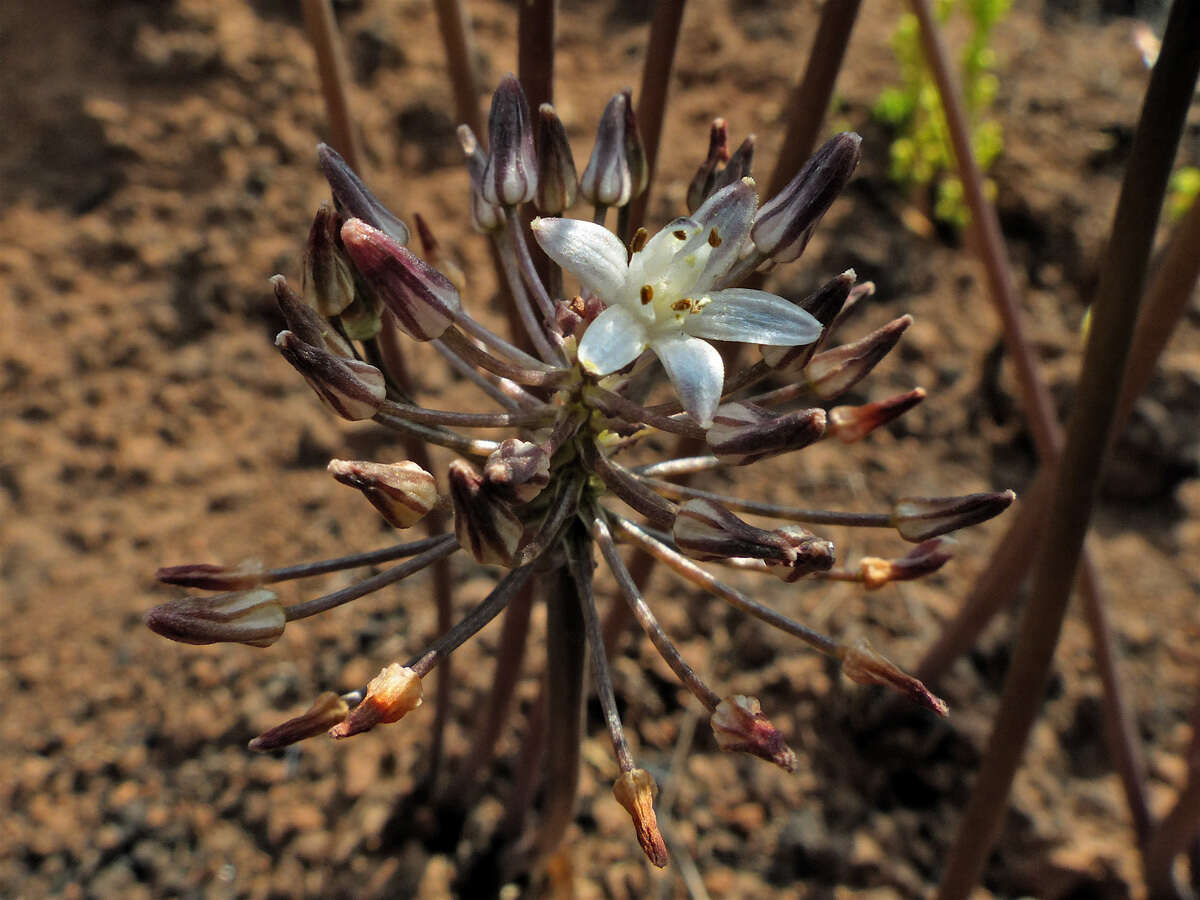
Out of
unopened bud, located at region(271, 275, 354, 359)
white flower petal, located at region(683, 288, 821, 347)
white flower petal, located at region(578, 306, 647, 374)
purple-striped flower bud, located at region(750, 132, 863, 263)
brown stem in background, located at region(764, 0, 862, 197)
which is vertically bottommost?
unopened bud, located at region(271, 275, 354, 359)

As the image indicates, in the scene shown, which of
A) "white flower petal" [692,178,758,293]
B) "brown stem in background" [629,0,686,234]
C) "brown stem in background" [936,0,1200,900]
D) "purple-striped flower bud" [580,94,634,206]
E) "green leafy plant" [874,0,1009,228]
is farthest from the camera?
"green leafy plant" [874,0,1009,228]

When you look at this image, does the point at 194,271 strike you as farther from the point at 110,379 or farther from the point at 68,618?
the point at 68,618

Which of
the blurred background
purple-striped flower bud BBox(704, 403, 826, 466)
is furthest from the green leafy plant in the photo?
purple-striped flower bud BBox(704, 403, 826, 466)

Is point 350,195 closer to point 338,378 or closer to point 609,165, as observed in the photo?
point 338,378

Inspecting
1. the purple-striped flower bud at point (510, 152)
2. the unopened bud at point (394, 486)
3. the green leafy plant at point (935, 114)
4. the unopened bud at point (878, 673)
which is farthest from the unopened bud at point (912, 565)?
the green leafy plant at point (935, 114)

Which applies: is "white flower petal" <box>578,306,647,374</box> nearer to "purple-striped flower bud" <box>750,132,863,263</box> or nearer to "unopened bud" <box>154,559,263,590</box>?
"purple-striped flower bud" <box>750,132,863,263</box>

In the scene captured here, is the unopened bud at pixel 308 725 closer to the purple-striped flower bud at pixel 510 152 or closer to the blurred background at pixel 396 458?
the purple-striped flower bud at pixel 510 152

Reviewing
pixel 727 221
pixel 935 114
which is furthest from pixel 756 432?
pixel 935 114
